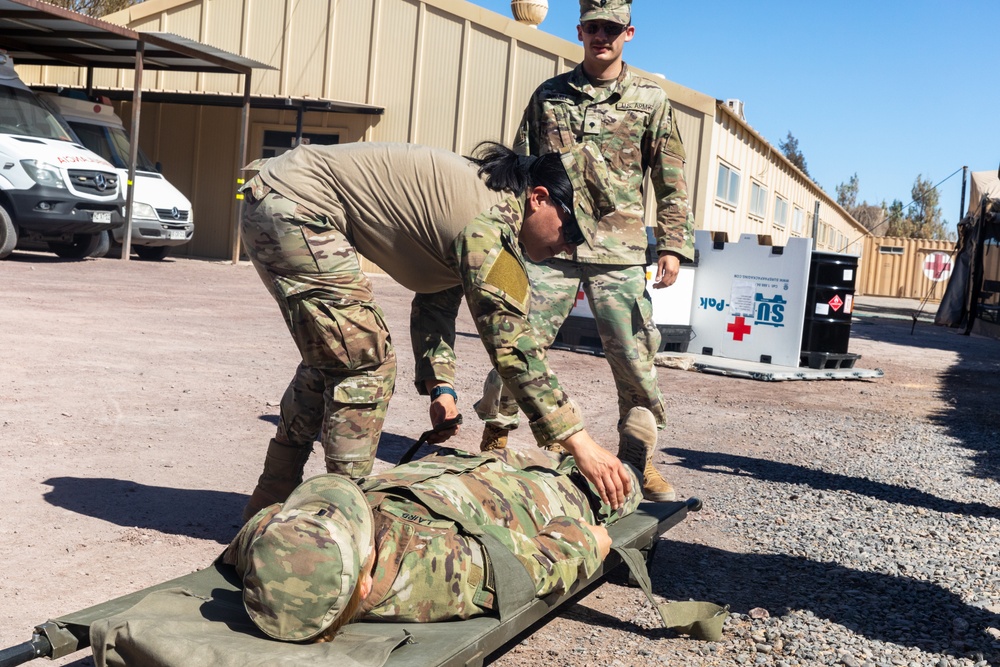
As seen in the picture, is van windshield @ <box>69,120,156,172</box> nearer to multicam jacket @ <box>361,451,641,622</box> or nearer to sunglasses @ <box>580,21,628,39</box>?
sunglasses @ <box>580,21,628,39</box>

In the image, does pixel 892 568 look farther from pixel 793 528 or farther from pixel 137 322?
pixel 137 322

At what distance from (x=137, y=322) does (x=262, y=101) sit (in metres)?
12.6

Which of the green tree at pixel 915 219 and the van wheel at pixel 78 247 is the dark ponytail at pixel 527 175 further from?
the green tree at pixel 915 219

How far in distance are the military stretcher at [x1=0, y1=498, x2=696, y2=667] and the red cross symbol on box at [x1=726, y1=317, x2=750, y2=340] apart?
8943 mm

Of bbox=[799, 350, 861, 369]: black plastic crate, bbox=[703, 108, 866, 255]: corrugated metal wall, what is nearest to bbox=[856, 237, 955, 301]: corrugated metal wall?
bbox=[703, 108, 866, 255]: corrugated metal wall

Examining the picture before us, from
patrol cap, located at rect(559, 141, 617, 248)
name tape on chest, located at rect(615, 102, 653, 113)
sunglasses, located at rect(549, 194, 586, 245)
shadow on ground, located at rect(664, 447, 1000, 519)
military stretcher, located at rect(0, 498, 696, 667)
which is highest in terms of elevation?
name tape on chest, located at rect(615, 102, 653, 113)

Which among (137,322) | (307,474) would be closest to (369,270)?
(137,322)

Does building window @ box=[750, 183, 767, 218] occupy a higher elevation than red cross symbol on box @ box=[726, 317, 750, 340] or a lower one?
higher

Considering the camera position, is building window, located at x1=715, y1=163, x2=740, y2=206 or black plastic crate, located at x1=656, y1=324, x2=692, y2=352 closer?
black plastic crate, located at x1=656, y1=324, x2=692, y2=352

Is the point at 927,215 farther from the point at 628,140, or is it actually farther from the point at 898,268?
the point at 628,140

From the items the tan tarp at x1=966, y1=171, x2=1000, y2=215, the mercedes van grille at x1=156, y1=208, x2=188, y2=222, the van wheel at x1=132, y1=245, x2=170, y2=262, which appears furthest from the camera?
the tan tarp at x1=966, y1=171, x2=1000, y2=215

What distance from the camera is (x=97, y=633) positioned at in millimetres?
2262

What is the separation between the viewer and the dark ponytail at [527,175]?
3.10 meters

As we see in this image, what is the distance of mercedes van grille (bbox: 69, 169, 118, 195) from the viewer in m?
13.5
